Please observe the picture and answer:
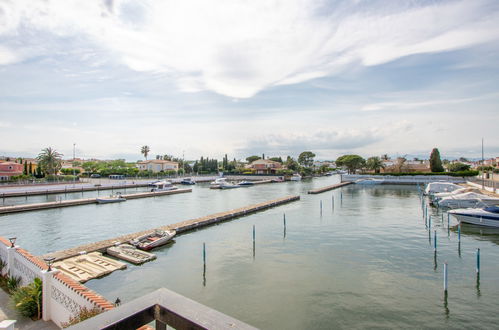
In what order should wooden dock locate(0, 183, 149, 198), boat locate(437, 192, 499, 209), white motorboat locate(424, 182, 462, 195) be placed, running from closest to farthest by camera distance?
boat locate(437, 192, 499, 209) → white motorboat locate(424, 182, 462, 195) → wooden dock locate(0, 183, 149, 198)

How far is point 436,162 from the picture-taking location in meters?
94.4

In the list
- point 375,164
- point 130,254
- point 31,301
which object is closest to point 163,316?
point 31,301

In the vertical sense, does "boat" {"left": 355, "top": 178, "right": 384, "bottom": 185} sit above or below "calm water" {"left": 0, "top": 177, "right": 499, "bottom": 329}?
above

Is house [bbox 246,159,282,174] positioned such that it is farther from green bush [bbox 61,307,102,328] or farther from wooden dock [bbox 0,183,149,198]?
green bush [bbox 61,307,102,328]

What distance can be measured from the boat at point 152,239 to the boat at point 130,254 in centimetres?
65

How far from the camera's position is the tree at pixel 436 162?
9419 cm

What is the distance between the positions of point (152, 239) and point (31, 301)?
12.9m

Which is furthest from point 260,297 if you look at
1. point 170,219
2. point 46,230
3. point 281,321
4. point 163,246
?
point 46,230

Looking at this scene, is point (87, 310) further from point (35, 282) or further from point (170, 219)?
point (170, 219)

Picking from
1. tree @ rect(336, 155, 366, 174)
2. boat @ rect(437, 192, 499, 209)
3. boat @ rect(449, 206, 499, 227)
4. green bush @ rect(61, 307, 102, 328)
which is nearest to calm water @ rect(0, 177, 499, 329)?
boat @ rect(449, 206, 499, 227)

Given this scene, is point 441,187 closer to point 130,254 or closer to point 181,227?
point 181,227

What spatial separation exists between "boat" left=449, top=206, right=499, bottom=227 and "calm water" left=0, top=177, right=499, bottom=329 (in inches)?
73.0

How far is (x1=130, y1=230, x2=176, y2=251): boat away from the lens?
69.3 feet

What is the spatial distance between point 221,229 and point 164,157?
14644cm
